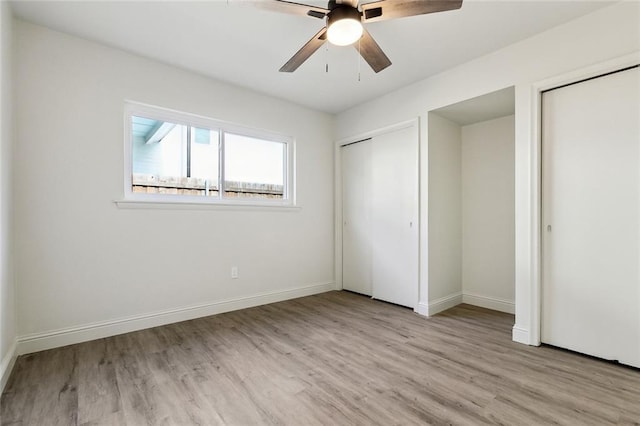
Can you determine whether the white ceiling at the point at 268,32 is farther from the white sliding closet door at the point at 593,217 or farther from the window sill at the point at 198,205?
the window sill at the point at 198,205

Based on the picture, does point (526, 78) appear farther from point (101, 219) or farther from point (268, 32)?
point (101, 219)

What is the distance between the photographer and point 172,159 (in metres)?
3.11

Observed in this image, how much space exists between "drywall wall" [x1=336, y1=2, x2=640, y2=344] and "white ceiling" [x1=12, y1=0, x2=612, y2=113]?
97 mm

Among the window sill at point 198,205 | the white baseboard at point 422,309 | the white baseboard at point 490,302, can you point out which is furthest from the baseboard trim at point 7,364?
the white baseboard at point 490,302

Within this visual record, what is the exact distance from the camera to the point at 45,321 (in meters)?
2.37

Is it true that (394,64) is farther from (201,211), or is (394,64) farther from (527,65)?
(201,211)

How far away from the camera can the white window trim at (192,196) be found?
2.78 metres

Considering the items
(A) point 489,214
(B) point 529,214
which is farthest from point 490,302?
(B) point 529,214

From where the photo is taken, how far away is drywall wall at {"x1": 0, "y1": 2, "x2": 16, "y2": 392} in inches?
75.2

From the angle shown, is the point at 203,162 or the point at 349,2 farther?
the point at 203,162

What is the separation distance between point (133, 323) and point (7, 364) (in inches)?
33.4

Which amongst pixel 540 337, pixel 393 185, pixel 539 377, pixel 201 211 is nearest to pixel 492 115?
pixel 393 185

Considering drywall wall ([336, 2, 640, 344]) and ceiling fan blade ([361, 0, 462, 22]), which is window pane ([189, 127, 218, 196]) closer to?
ceiling fan blade ([361, 0, 462, 22])

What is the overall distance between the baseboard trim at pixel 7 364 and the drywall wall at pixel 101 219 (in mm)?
117
